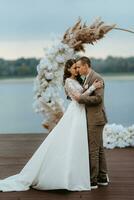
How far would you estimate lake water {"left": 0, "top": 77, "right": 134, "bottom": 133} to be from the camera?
9219 millimetres

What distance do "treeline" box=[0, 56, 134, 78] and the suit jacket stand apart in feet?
12.8

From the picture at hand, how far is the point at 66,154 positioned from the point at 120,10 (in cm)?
456

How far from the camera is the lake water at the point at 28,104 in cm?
922

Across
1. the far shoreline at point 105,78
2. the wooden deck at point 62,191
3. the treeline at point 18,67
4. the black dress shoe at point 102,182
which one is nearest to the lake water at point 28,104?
the far shoreline at point 105,78

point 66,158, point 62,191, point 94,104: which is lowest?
point 62,191

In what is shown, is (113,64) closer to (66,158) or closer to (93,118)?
(93,118)

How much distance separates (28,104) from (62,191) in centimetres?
459

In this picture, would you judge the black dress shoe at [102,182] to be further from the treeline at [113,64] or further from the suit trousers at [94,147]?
the treeline at [113,64]

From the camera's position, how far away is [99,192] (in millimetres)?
5043

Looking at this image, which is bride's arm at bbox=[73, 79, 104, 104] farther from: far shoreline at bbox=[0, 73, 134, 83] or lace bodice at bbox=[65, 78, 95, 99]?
far shoreline at bbox=[0, 73, 134, 83]

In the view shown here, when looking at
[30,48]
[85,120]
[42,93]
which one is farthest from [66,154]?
[30,48]

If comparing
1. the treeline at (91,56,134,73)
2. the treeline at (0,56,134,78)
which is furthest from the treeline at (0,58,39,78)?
the treeline at (91,56,134,73)

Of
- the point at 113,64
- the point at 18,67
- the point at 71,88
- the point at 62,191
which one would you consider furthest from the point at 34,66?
the point at 62,191

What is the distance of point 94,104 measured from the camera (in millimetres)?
5082
